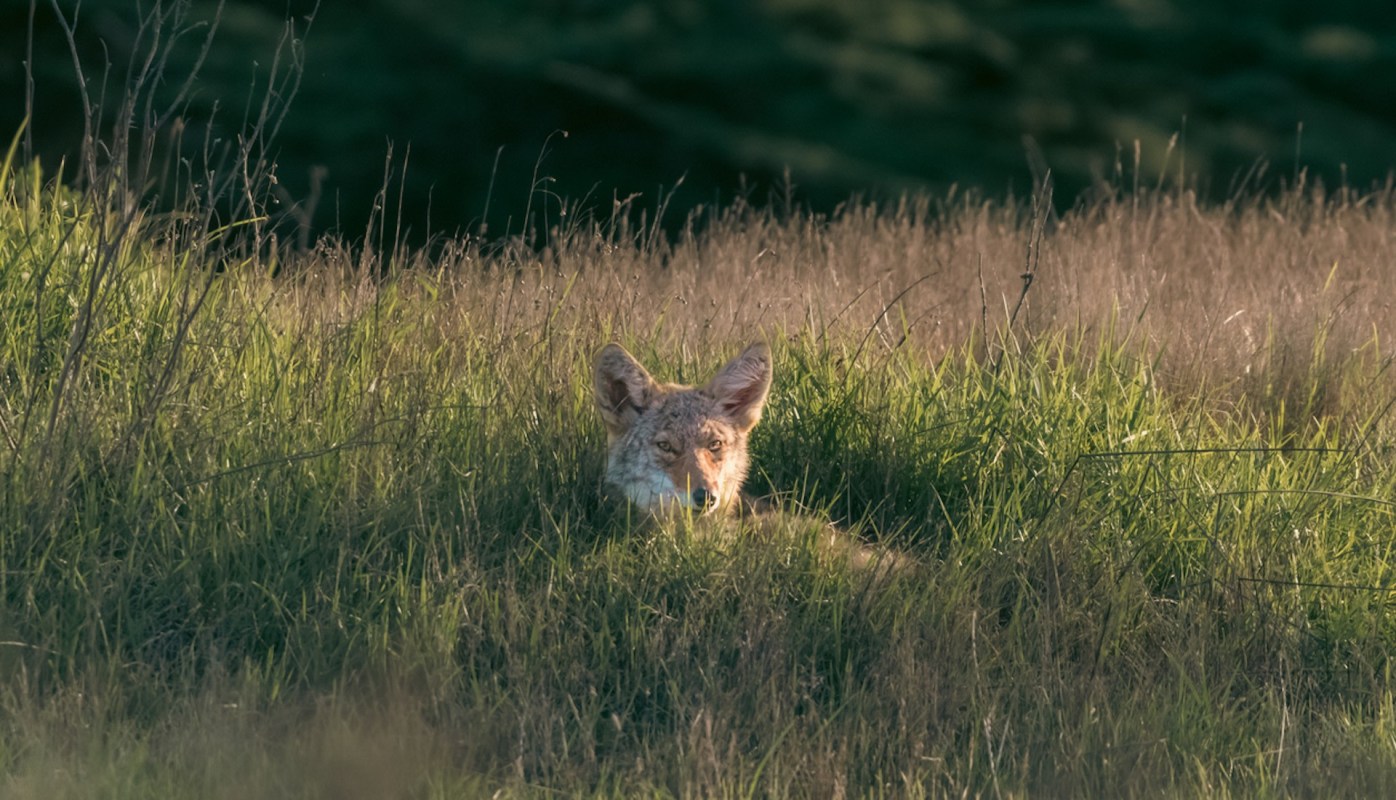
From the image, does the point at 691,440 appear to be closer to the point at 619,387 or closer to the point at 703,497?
the point at 703,497

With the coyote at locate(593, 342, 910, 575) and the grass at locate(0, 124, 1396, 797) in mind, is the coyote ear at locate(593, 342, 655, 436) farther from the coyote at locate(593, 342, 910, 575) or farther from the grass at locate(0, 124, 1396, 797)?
the grass at locate(0, 124, 1396, 797)

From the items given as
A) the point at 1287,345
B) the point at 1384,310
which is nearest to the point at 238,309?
the point at 1287,345

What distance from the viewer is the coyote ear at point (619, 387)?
5.16m

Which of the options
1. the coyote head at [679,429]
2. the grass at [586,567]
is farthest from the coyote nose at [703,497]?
the grass at [586,567]

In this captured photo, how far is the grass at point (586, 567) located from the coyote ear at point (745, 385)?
353 mm

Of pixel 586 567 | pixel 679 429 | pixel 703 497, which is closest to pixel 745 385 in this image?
pixel 679 429

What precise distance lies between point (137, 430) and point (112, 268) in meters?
0.75

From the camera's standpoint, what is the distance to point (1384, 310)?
785cm

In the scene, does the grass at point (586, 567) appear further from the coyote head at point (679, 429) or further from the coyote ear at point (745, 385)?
the coyote ear at point (745, 385)

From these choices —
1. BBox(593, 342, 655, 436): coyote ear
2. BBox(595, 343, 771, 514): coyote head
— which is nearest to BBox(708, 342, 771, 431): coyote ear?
BBox(595, 343, 771, 514): coyote head

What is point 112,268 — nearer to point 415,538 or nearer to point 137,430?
point 137,430

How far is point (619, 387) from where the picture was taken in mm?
5254

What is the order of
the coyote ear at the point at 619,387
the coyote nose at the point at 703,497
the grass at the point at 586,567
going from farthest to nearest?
the coyote ear at the point at 619,387 < the coyote nose at the point at 703,497 < the grass at the point at 586,567

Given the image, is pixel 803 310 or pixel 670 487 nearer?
pixel 670 487
